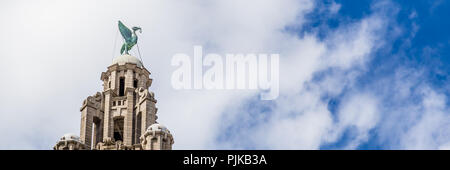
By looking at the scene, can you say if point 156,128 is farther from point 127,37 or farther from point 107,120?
point 127,37

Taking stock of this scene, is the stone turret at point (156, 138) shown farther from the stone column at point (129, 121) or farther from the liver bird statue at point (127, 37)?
the liver bird statue at point (127, 37)

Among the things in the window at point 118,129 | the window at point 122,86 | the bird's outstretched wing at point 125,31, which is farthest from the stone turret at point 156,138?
the bird's outstretched wing at point 125,31

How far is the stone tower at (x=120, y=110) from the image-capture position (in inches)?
3088

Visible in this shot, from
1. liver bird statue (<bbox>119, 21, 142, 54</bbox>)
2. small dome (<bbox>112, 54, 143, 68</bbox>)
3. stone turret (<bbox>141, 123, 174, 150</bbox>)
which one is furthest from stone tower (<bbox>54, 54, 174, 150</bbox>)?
liver bird statue (<bbox>119, 21, 142, 54</bbox>)

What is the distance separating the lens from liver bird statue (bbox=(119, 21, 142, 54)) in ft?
285

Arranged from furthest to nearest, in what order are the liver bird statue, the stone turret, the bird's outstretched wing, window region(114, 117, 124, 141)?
the bird's outstretched wing, the liver bird statue, window region(114, 117, 124, 141), the stone turret

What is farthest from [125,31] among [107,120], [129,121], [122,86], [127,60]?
[129,121]

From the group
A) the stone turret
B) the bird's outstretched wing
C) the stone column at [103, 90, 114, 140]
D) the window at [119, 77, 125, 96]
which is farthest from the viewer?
the bird's outstretched wing

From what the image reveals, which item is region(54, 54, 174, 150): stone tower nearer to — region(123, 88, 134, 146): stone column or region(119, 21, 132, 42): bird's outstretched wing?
region(123, 88, 134, 146): stone column

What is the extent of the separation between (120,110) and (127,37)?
26.8 ft

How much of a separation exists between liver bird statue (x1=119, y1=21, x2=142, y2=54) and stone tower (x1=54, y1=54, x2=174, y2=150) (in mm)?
2094
